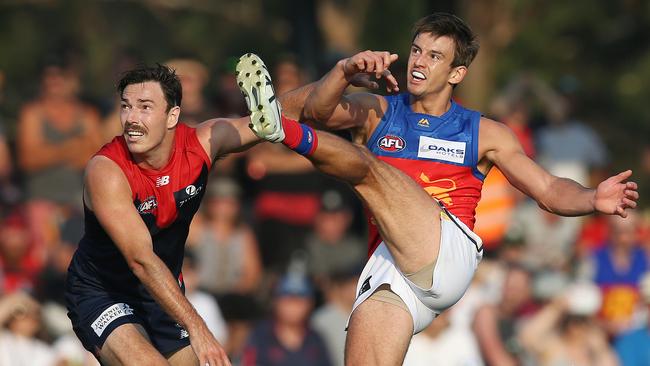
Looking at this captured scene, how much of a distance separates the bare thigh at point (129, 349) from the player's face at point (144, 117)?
1041 millimetres

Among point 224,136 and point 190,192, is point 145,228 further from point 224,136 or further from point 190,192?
point 224,136

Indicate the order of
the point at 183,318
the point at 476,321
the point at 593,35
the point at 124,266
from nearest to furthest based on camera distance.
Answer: the point at 183,318 < the point at 124,266 < the point at 476,321 < the point at 593,35

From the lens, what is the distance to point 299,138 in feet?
27.7

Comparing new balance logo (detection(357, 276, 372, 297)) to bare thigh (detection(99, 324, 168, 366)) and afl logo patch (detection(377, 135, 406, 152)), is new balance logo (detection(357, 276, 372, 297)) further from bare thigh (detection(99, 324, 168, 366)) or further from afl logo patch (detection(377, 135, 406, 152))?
bare thigh (detection(99, 324, 168, 366))

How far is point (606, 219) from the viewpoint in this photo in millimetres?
16422

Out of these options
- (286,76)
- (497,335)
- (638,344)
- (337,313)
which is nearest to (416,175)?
(337,313)

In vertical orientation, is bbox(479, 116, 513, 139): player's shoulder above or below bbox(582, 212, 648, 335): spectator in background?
above

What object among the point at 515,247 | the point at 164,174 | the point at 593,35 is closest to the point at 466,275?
the point at 164,174

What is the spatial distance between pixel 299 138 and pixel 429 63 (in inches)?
44.3

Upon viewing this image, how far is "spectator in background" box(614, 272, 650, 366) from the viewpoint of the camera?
45.7ft

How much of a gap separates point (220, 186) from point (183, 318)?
5.25m

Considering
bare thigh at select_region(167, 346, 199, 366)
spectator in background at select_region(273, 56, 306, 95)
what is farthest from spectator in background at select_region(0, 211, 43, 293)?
bare thigh at select_region(167, 346, 199, 366)

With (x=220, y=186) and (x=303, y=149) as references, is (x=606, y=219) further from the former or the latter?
(x=303, y=149)

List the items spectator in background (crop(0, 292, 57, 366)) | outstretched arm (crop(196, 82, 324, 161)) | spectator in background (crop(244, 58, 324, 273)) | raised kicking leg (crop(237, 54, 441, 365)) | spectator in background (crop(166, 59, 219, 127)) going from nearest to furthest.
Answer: raised kicking leg (crop(237, 54, 441, 365))
outstretched arm (crop(196, 82, 324, 161))
spectator in background (crop(0, 292, 57, 366))
spectator in background (crop(166, 59, 219, 127))
spectator in background (crop(244, 58, 324, 273))
